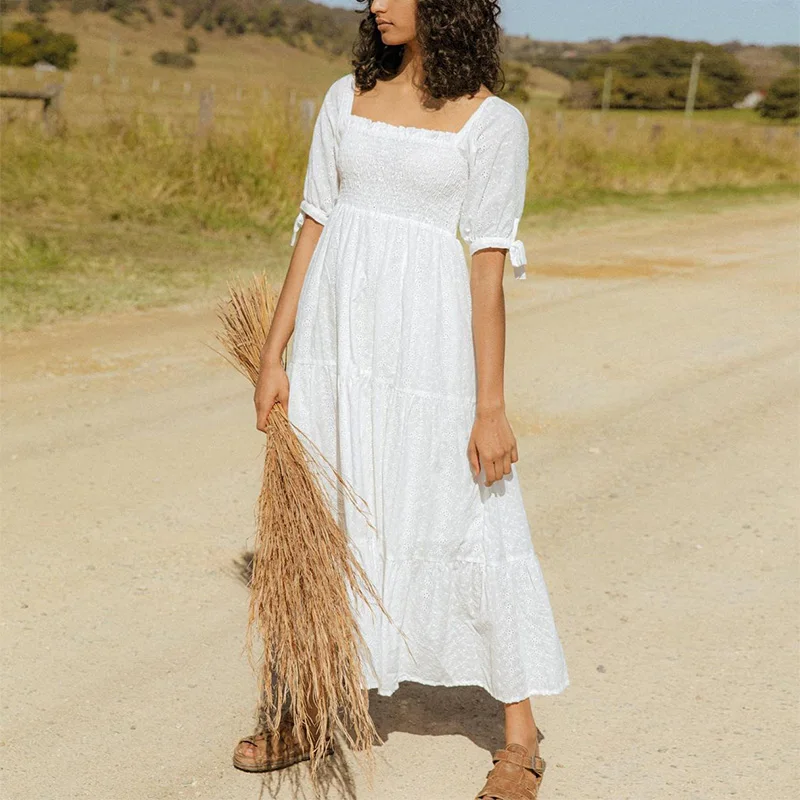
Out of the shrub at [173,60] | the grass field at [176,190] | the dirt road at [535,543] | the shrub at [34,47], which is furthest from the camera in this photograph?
the shrub at [173,60]

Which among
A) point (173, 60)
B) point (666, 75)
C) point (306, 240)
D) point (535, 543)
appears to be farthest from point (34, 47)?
point (306, 240)

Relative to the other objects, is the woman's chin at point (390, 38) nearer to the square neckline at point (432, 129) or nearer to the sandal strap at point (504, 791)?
the square neckline at point (432, 129)

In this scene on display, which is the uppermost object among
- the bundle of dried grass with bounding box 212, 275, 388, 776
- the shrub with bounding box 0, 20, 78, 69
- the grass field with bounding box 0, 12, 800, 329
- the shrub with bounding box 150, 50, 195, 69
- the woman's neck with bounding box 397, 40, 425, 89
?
the woman's neck with bounding box 397, 40, 425, 89

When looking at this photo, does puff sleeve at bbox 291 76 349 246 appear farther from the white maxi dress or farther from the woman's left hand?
the woman's left hand

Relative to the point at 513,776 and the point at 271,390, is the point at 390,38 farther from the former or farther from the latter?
the point at 513,776

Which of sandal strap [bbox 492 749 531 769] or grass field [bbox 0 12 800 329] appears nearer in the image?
sandal strap [bbox 492 749 531 769]

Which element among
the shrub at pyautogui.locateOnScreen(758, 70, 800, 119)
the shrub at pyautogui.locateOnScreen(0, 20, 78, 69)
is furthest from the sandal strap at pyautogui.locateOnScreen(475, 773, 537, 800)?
the shrub at pyautogui.locateOnScreen(758, 70, 800, 119)

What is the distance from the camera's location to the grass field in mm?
8859

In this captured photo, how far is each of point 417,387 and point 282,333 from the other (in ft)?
1.20

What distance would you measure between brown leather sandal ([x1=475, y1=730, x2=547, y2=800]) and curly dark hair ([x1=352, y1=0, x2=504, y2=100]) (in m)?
1.53

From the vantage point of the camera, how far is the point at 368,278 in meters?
2.69

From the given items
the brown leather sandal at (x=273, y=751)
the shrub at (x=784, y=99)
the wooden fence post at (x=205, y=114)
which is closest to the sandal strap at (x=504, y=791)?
the brown leather sandal at (x=273, y=751)

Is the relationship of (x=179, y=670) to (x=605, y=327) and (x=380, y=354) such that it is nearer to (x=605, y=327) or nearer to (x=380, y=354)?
(x=380, y=354)

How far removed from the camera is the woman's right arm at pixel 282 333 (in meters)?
2.80
